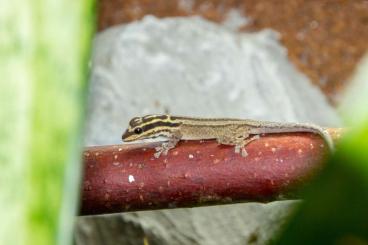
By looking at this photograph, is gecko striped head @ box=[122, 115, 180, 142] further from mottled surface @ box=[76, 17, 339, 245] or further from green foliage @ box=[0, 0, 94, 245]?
green foliage @ box=[0, 0, 94, 245]

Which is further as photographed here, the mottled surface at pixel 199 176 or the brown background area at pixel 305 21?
the brown background area at pixel 305 21

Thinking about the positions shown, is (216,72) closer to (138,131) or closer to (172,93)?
(172,93)

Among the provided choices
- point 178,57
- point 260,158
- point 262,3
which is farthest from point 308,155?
point 262,3

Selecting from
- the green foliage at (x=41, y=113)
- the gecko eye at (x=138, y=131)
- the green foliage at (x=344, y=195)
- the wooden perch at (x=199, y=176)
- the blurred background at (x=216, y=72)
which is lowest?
the green foliage at (x=344, y=195)

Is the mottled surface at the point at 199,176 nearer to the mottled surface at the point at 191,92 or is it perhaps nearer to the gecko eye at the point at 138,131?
the gecko eye at the point at 138,131

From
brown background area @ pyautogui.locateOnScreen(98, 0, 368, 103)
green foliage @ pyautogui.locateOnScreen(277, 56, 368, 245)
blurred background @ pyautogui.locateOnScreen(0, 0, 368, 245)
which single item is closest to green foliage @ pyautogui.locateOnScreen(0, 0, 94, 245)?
blurred background @ pyautogui.locateOnScreen(0, 0, 368, 245)

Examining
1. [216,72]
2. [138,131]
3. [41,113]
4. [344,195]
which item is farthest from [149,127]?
[344,195]

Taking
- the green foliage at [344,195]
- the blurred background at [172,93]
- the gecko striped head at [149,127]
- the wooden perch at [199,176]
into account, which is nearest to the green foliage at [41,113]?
the blurred background at [172,93]
